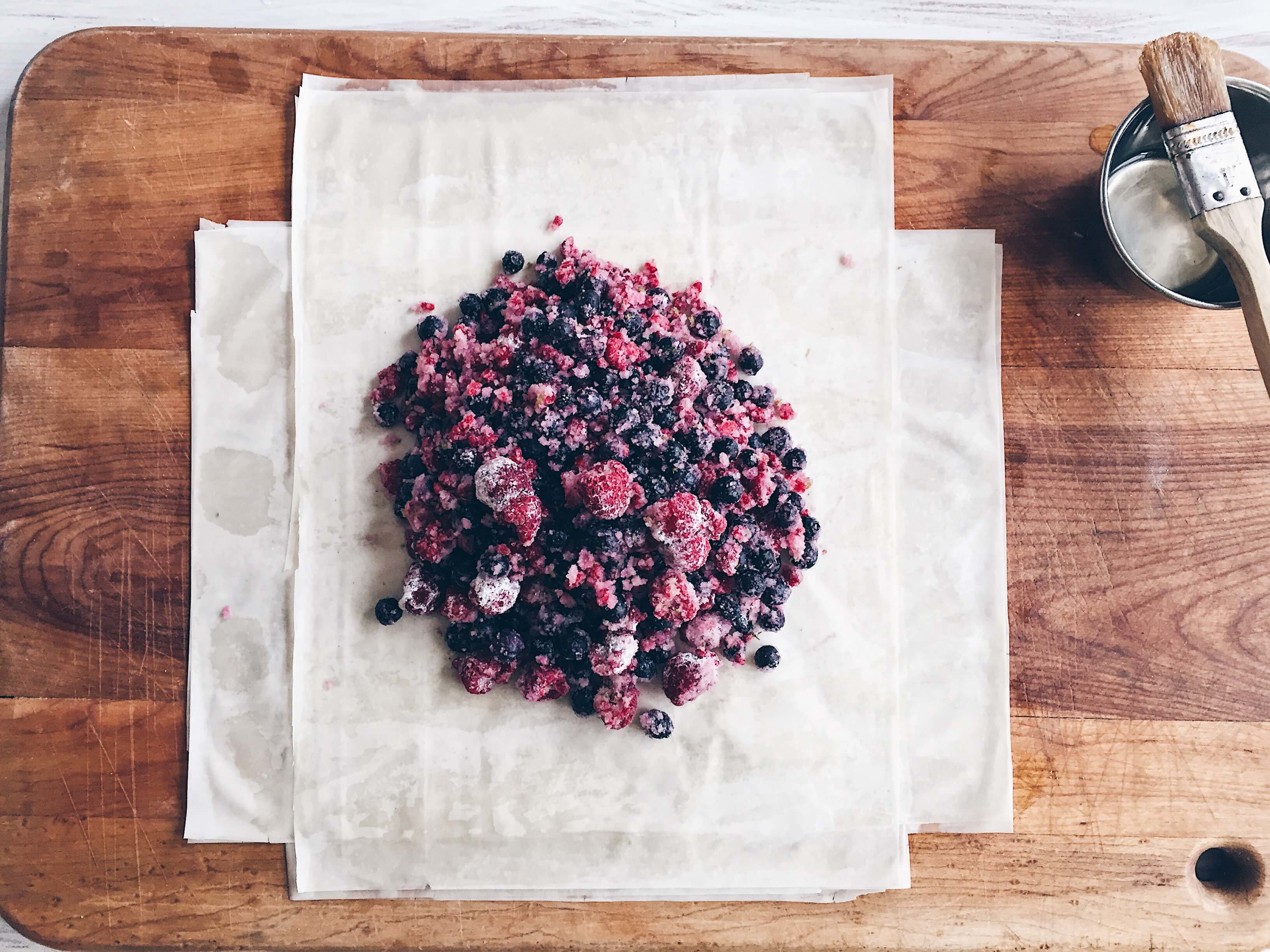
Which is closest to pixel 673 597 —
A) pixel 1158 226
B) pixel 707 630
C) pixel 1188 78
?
pixel 707 630

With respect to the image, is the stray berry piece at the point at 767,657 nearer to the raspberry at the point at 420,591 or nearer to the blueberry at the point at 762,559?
the blueberry at the point at 762,559

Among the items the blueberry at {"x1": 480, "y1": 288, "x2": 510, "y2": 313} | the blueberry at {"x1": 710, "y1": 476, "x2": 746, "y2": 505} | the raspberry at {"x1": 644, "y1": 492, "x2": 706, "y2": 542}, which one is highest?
the blueberry at {"x1": 480, "y1": 288, "x2": 510, "y2": 313}

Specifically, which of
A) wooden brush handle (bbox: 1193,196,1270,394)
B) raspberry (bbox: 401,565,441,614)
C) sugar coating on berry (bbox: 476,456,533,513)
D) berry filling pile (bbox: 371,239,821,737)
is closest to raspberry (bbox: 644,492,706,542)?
berry filling pile (bbox: 371,239,821,737)

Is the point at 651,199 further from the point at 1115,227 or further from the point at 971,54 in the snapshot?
the point at 1115,227

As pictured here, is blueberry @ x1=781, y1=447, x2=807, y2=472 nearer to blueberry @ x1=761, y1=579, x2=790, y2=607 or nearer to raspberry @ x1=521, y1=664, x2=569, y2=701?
blueberry @ x1=761, y1=579, x2=790, y2=607

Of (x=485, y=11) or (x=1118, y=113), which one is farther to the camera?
(x=485, y=11)

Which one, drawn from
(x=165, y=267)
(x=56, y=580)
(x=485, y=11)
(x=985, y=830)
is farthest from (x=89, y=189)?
(x=985, y=830)

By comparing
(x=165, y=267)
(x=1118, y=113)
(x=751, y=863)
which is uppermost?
(x=1118, y=113)

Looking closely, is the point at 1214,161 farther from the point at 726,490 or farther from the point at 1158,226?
the point at 726,490
